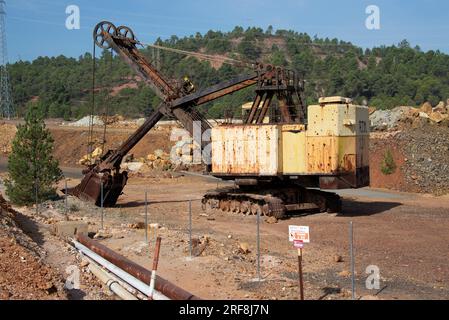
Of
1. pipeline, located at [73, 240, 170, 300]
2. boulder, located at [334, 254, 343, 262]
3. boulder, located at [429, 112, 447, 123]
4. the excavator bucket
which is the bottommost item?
boulder, located at [334, 254, 343, 262]

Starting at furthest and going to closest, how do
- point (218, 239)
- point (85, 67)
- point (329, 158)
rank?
point (85, 67) → point (329, 158) → point (218, 239)

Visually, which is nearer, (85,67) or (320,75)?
(320,75)

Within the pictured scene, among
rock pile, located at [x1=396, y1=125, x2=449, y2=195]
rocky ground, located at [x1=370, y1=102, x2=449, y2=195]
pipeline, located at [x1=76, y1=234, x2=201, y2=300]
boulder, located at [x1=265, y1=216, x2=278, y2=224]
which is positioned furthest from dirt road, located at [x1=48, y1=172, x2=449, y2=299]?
rocky ground, located at [x1=370, y1=102, x2=449, y2=195]

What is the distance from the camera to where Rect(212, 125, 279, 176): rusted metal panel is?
73.4ft

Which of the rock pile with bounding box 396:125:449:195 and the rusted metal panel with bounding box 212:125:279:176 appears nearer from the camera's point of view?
the rusted metal panel with bounding box 212:125:279:176

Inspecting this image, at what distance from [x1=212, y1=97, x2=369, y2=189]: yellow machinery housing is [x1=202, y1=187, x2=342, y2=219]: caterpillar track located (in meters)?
0.79

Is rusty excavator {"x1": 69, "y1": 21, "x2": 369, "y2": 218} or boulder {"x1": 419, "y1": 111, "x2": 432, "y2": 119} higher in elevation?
boulder {"x1": 419, "y1": 111, "x2": 432, "y2": 119}

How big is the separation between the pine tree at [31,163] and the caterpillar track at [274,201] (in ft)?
22.0

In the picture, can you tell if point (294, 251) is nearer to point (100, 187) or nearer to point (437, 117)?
point (100, 187)

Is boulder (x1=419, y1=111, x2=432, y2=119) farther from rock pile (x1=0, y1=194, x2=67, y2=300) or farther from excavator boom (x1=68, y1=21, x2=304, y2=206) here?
rock pile (x1=0, y1=194, x2=67, y2=300)
